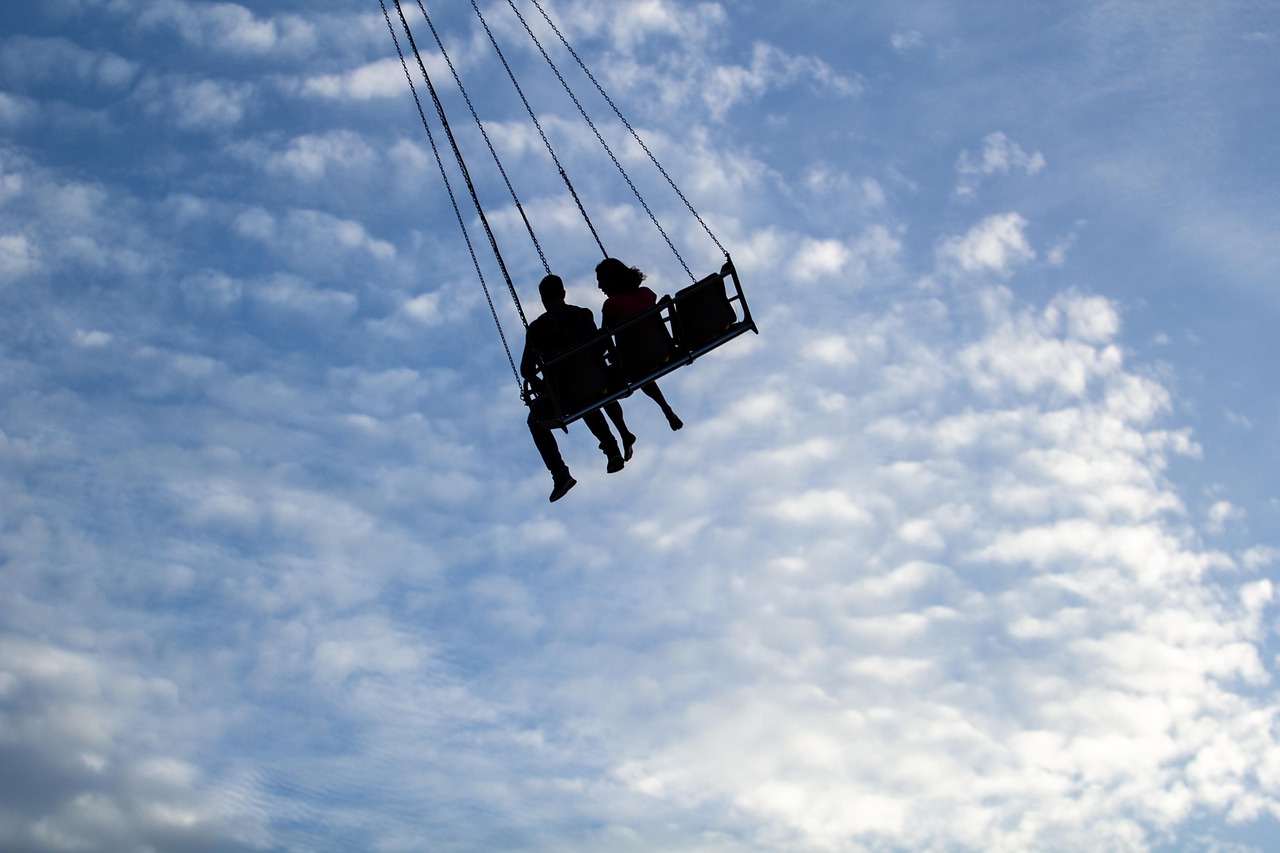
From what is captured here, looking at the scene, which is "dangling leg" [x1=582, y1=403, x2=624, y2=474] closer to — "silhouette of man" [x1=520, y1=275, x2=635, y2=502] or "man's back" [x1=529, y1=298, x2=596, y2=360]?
"silhouette of man" [x1=520, y1=275, x2=635, y2=502]

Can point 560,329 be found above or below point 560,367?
above

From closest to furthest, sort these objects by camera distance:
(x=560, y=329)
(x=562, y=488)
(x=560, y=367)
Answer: (x=560, y=367) < (x=560, y=329) < (x=562, y=488)

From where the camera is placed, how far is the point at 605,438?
587 inches

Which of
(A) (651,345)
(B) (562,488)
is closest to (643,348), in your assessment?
(A) (651,345)

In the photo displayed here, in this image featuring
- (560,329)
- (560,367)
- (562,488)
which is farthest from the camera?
(562,488)

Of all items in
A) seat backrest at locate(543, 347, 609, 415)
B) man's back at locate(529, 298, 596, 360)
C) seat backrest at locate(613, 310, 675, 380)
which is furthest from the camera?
man's back at locate(529, 298, 596, 360)

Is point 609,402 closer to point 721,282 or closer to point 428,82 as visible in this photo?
point 721,282

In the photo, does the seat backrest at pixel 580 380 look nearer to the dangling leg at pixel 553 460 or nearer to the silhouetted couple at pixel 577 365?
the silhouetted couple at pixel 577 365

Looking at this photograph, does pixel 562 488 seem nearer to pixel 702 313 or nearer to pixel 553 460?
pixel 553 460

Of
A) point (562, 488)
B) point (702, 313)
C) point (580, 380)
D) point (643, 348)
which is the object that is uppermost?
point (702, 313)

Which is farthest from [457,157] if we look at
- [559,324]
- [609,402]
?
[609,402]

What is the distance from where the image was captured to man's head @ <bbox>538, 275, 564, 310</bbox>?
47.3 ft

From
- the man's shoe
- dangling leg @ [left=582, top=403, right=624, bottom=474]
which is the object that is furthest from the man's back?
the man's shoe

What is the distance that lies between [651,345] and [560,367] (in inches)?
35.4
